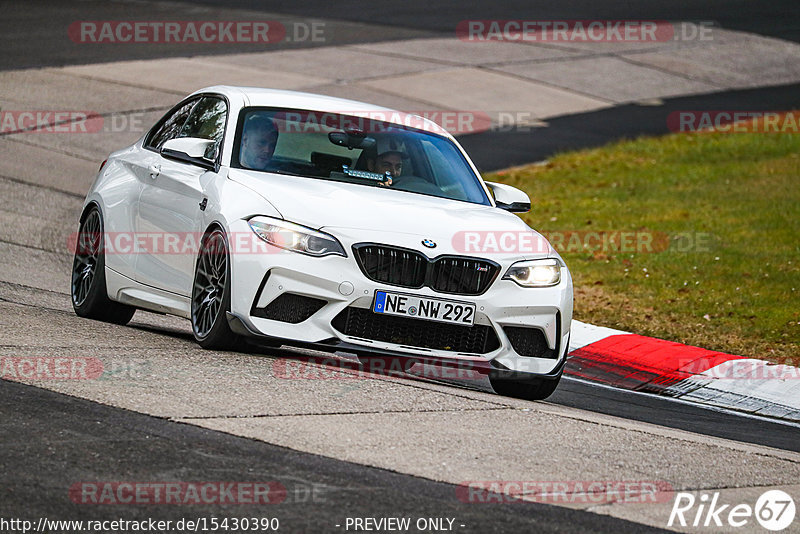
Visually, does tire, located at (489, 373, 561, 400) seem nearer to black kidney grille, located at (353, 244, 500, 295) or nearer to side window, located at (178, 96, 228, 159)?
black kidney grille, located at (353, 244, 500, 295)

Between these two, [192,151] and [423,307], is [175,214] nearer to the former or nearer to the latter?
[192,151]

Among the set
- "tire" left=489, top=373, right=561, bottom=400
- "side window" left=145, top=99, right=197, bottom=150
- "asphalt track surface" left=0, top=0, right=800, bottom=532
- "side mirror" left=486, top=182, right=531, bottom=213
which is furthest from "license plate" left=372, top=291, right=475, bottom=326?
"side window" left=145, top=99, right=197, bottom=150

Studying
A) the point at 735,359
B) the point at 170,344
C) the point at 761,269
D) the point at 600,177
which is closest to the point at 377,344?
the point at 170,344

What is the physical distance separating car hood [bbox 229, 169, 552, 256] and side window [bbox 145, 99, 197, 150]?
148 centimetres

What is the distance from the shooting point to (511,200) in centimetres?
909

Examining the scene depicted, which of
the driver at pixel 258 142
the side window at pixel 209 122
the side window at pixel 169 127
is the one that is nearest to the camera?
the driver at pixel 258 142

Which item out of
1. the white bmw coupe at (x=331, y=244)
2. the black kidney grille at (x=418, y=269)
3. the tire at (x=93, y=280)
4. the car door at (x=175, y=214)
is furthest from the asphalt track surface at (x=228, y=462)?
the black kidney grille at (x=418, y=269)

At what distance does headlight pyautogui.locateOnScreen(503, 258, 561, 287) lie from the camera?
783cm

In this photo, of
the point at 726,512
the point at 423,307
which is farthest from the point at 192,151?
the point at 726,512

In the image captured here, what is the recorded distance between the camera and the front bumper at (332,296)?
744 cm

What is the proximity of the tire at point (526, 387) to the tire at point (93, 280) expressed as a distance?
2.72 metres

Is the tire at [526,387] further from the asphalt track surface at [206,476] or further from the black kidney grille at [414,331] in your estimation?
the asphalt track surface at [206,476]

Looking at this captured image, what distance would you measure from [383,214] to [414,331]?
72 centimetres

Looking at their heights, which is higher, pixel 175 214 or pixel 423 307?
pixel 175 214
